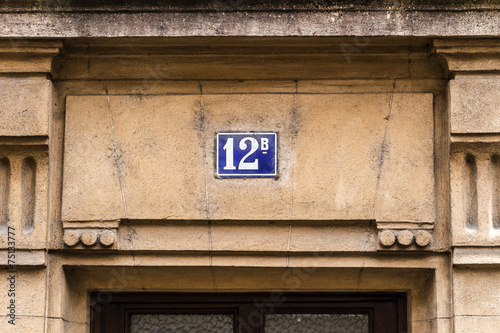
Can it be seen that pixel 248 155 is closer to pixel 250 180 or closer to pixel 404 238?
pixel 250 180

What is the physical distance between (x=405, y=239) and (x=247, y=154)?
1125mm

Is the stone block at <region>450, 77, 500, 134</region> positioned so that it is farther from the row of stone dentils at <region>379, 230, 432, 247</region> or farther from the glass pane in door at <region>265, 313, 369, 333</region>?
the glass pane in door at <region>265, 313, 369, 333</region>

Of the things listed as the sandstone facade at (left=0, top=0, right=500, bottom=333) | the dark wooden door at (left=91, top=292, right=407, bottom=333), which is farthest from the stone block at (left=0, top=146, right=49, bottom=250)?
the dark wooden door at (left=91, top=292, right=407, bottom=333)

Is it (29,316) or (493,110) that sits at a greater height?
(493,110)

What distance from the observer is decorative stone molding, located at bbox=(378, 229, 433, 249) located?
18.1 feet

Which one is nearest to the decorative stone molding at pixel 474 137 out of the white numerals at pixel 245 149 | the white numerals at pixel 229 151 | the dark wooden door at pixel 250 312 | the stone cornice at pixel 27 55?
the dark wooden door at pixel 250 312

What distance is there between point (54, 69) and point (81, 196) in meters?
0.84

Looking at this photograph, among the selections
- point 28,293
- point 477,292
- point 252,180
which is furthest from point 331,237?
point 28,293

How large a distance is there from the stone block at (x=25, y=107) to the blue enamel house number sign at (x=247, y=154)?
1105 millimetres

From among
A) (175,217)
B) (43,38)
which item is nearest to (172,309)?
(175,217)

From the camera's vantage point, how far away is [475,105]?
5.48 m

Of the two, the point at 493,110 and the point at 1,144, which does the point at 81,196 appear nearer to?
the point at 1,144

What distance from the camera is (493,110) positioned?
5465 mm

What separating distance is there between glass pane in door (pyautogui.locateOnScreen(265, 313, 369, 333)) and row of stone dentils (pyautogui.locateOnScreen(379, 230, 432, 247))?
0.71 meters
